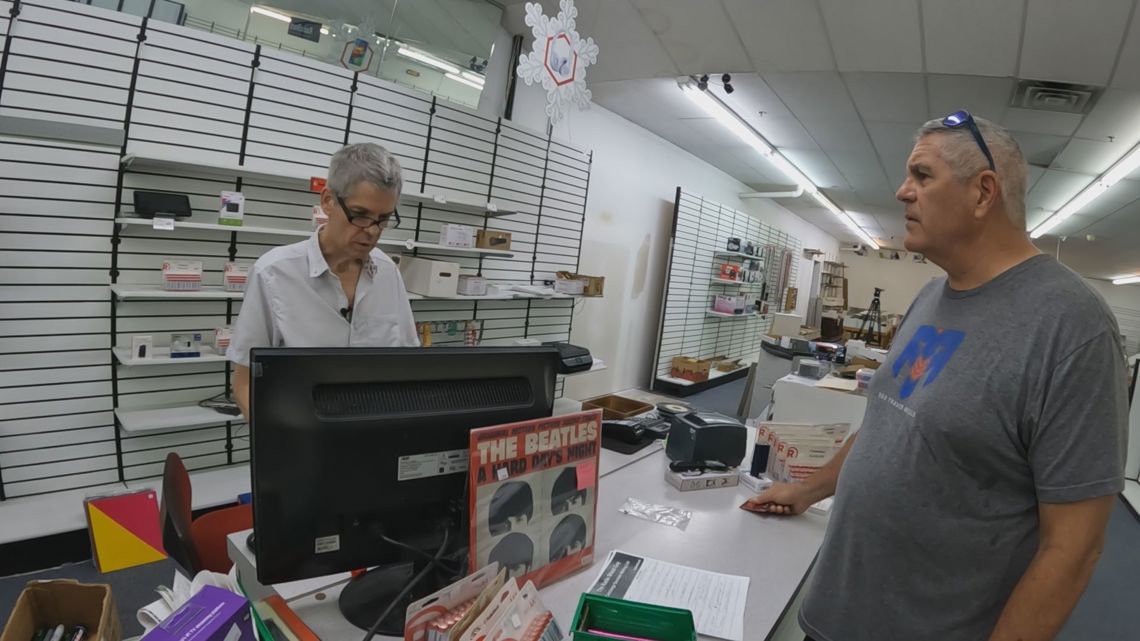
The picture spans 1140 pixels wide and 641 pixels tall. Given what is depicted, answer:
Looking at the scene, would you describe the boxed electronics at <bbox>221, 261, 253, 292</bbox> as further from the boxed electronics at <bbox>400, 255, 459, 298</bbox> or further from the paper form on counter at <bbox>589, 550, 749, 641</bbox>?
the paper form on counter at <bbox>589, 550, 749, 641</bbox>

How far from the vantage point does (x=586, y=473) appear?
48.3 inches

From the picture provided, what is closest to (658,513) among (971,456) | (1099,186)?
(971,456)

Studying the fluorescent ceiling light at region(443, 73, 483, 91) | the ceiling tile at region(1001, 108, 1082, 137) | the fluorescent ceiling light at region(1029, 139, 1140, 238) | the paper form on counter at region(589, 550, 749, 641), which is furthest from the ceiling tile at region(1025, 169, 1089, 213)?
the paper form on counter at region(589, 550, 749, 641)

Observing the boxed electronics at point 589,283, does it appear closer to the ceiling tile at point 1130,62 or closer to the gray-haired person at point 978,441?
the ceiling tile at point 1130,62

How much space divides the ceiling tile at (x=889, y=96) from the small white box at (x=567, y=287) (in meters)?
2.63

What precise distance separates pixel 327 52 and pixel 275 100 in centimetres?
46

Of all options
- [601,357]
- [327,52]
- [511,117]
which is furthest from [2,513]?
[601,357]

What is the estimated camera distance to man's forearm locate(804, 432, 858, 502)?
1.60 meters

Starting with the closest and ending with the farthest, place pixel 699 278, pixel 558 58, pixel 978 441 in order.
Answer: pixel 978 441 → pixel 558 58 → pixel 699 278

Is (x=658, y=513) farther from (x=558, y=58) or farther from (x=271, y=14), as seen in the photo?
(x=271, y=14)

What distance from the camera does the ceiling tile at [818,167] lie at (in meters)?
6.64

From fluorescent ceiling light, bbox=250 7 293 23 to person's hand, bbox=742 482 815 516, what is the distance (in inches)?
135

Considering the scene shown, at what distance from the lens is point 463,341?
4367 mm

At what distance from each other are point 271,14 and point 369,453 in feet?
10.3
